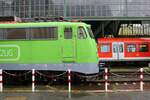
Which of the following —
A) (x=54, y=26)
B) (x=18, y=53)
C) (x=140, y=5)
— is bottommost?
(x=18, y=53)

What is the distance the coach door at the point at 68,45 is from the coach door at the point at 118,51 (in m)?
19.5

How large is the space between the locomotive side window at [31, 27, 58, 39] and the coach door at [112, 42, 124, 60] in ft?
64.0

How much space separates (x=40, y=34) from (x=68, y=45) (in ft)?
5.14

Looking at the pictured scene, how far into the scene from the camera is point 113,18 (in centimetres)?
4438

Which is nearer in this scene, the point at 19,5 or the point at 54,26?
the point at 54,26

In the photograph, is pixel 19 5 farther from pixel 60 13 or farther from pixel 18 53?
pixel 18 53

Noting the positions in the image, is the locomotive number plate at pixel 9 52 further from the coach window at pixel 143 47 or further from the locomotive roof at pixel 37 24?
the coach window at pixel 143 47

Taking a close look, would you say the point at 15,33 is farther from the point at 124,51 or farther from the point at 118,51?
the point at 124,51

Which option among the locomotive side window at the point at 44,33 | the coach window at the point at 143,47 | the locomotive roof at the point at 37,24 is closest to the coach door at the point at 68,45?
the locomotive roof at the point at 37,24

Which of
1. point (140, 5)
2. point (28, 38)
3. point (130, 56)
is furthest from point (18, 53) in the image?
point (140, 5)

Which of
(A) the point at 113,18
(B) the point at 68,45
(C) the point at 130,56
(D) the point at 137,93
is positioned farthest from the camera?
Result: (A) the point at 113,18

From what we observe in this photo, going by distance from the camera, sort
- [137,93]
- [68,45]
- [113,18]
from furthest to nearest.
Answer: [113,18], [68,45], [137,93]

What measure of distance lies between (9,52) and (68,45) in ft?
10.3

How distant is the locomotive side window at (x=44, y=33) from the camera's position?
20625 mm
